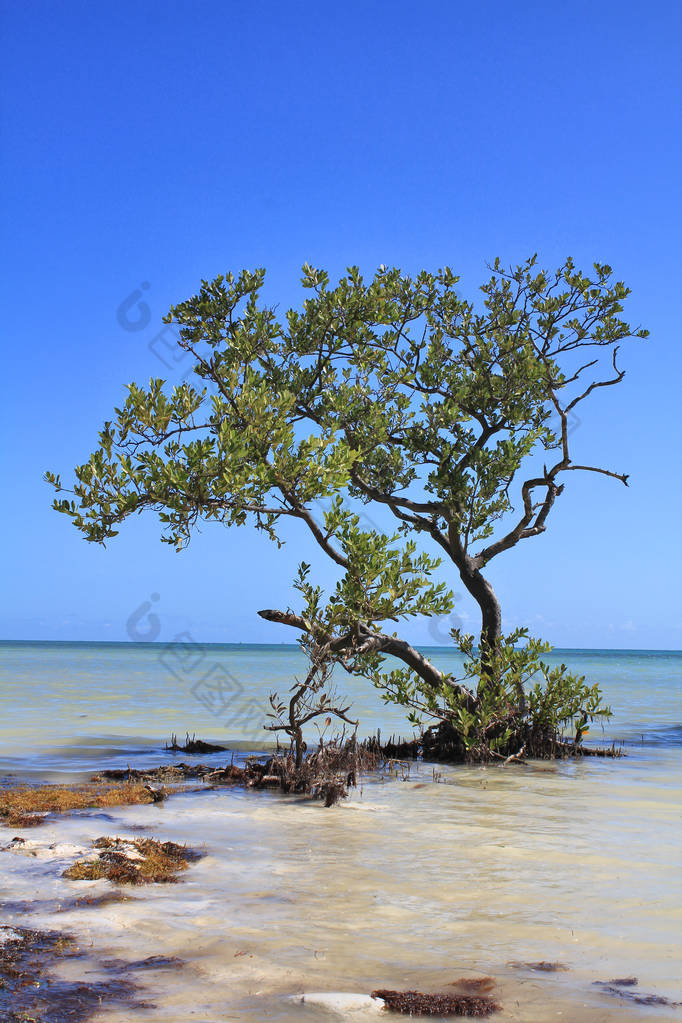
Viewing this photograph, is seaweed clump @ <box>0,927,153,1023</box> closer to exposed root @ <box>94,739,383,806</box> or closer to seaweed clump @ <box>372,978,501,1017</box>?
seaweed clump @ <box>372,978,501,1017</box>

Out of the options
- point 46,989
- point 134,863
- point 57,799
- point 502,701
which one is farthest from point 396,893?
point 502,701

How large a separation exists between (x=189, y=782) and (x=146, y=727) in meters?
7.15

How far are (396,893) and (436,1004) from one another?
2.01 metres

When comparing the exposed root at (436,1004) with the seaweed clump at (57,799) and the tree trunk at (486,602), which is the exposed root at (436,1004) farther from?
the tree trunk at (486,602)

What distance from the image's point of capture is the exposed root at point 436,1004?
4004 mm

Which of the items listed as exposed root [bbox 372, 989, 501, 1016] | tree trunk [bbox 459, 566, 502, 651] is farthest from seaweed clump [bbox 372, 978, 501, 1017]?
tree trunk [bbox 459, 566, 502, 651]

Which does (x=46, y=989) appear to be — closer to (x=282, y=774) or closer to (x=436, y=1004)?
(x=436, y=1004)

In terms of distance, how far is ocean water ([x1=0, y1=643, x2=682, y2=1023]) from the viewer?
4.36m

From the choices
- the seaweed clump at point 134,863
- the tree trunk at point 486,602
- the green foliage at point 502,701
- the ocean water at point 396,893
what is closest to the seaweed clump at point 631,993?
the ocean water at point 396,893

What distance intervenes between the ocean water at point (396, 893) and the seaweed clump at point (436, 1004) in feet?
0.33

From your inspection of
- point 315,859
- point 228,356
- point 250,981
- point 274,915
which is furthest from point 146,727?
point 250,981

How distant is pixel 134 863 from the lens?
250 inches

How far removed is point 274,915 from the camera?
5.44 m

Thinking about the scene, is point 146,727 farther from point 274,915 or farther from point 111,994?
point 111,994
